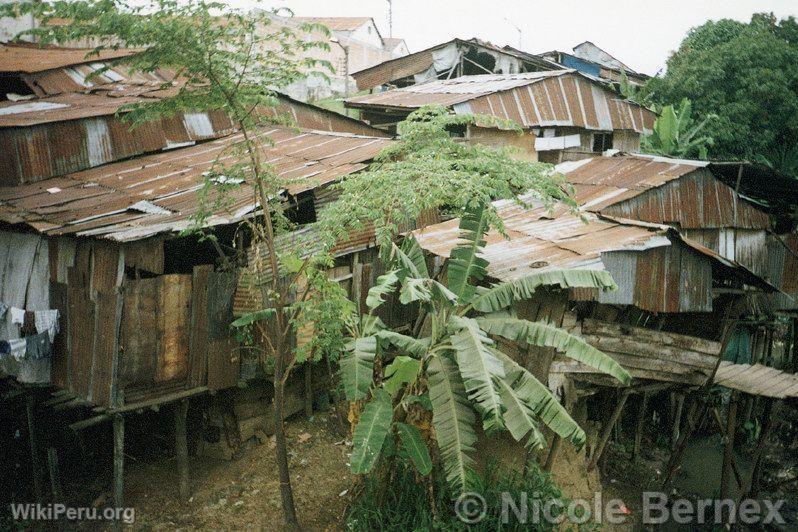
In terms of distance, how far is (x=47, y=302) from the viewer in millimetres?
8430

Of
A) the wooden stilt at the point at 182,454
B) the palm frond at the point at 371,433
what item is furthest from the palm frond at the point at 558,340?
the wooden stilt at the point at 182,454

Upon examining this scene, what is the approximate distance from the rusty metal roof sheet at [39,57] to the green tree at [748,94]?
671 inches

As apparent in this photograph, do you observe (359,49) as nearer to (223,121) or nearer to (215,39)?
(223,121)

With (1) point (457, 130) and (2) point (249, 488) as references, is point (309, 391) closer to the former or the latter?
(2) point (249, 488)

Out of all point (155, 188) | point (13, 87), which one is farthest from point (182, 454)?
point (13, 87)

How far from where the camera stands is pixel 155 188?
9.23 m

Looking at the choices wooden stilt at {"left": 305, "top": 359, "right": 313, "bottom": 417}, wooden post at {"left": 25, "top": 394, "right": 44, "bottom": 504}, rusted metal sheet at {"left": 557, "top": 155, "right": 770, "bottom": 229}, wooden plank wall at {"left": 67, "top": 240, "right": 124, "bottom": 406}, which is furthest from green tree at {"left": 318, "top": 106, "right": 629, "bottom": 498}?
wooden post at {"left": 25, "top": 394, "right": 44, "bottom": 504}

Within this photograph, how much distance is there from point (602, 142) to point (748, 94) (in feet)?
15.4

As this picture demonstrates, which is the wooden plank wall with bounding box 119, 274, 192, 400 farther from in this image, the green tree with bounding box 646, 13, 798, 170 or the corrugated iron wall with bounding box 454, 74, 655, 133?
the green tree with bounding box 646, 13, 798, 170

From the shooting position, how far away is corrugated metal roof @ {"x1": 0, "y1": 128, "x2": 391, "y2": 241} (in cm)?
750

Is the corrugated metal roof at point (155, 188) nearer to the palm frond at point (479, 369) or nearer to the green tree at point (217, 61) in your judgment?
the green tree at point (217, 61)

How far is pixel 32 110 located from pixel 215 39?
7394mm

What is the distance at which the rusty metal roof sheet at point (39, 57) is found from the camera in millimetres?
12688

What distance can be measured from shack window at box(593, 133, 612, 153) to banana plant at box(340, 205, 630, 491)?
12905 mm
